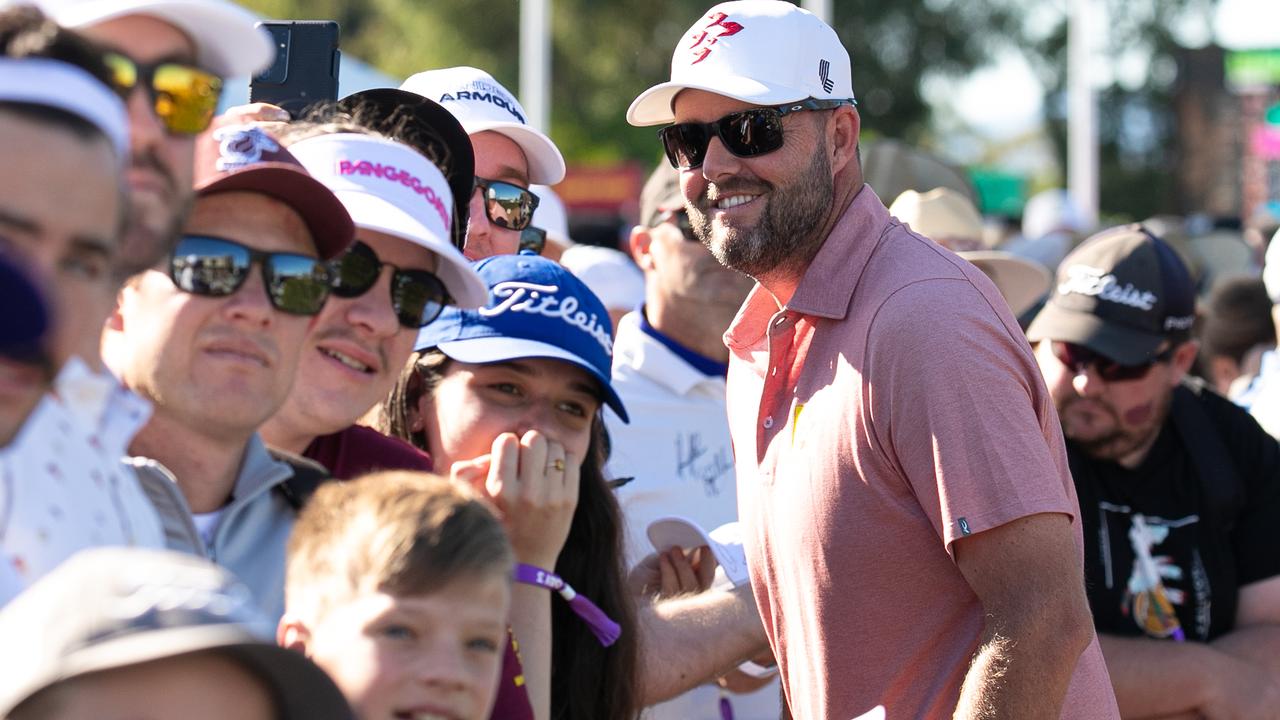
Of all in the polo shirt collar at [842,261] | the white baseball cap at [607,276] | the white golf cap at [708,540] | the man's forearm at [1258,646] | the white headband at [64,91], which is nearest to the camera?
the white headband at [64,91]

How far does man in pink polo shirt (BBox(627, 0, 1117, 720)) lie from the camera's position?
2.84 m

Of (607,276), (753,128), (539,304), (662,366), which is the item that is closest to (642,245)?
(662,366)

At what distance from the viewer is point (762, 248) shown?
3.36 metres

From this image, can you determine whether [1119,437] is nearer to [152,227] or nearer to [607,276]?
[607,276]

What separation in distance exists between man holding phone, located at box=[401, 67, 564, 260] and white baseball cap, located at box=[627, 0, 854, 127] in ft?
2.24

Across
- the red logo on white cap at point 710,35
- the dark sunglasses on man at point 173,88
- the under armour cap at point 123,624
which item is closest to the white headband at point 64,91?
the dark sunglasses on man at point 173,88

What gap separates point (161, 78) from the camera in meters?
1.70

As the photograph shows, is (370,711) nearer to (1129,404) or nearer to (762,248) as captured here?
(762,248)

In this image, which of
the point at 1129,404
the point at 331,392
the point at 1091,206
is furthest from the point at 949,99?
the point at 331,392

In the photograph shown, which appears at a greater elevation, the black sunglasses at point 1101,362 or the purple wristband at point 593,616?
the black sunglasses at point 1101,362

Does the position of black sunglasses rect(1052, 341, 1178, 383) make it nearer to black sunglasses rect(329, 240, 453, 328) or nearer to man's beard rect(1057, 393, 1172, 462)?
man's beard rect(1057, 393, 1172, 462)

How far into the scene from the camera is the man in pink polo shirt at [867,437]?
2.84 m

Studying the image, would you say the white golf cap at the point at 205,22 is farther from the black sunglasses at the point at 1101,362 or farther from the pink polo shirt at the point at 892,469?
the black sunglasses at the point at 1101,362

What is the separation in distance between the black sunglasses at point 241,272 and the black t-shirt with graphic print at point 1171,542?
259 cm
